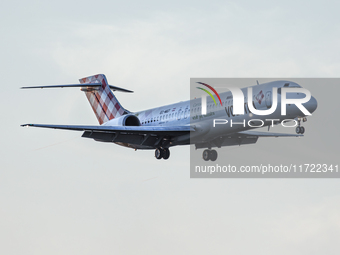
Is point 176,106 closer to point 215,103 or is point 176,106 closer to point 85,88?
point 215,103

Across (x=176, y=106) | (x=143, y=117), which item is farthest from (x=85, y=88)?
(x=176, y=106)

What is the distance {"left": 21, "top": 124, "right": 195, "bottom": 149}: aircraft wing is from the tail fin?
216 inches

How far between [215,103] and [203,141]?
275 cm

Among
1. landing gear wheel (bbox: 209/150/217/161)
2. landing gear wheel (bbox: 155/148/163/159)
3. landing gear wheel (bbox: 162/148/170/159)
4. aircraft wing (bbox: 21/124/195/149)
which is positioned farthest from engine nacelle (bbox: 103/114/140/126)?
landing gear wheel (bbox: 209/150/217/161)

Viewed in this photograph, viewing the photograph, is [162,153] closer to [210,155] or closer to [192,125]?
[192,125]

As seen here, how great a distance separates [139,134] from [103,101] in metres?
7.66

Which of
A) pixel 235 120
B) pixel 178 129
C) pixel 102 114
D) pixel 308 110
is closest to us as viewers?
pixel 308 110

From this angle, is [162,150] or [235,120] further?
[162,150]

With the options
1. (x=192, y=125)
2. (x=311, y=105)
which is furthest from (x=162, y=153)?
(x=311, y=105)

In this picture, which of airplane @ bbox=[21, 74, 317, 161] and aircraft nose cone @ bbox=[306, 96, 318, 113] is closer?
aircraft nose cone @ bbox=[306, 96, 318, 113]

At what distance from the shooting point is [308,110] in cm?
2628

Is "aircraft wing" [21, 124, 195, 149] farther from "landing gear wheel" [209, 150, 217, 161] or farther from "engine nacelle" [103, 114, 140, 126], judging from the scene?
"landing gear wheel" [209, 150, 217, 161]

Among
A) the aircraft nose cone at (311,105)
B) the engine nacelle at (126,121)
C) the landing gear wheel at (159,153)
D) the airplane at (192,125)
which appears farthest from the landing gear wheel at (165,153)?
the aircraft nose cone at (311,105)

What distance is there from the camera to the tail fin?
37.3m
